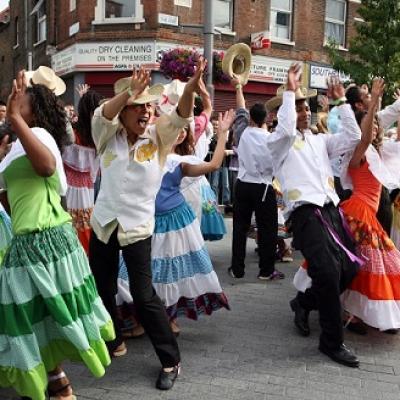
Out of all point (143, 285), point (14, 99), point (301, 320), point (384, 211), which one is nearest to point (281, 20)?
point (384, 211)

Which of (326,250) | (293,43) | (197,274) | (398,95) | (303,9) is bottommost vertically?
(197,274)

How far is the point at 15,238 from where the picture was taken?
2.76 meters

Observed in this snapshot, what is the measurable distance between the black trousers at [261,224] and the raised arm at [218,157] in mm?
2028

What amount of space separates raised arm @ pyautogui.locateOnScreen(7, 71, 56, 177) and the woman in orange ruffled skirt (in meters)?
2.21

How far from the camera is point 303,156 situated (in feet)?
12.6

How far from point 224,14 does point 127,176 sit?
14.5 m

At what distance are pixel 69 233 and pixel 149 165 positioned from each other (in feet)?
2.22

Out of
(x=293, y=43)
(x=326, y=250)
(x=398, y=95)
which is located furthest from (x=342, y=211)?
(x=293, y=43)

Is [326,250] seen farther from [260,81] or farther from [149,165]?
[260,81]

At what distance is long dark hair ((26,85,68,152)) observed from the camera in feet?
9.40

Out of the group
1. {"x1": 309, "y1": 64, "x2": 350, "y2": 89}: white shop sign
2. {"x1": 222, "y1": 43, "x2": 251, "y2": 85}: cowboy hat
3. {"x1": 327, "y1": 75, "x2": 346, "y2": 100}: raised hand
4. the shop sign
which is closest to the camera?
{"x1": 327, "y1": 75, "x2": 346, "y2": 100}: raised hand

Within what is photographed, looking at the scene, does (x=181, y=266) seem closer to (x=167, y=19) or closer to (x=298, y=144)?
(x=298, y=144)

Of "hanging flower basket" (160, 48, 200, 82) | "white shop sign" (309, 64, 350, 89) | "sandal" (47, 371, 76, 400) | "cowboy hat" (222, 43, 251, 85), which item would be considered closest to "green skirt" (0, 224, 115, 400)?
"sandal" (47, 371, 76, 400)

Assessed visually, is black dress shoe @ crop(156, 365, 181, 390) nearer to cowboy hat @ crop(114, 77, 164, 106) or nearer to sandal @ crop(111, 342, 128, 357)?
sandal @ crop(111, 342, 128, 357)
